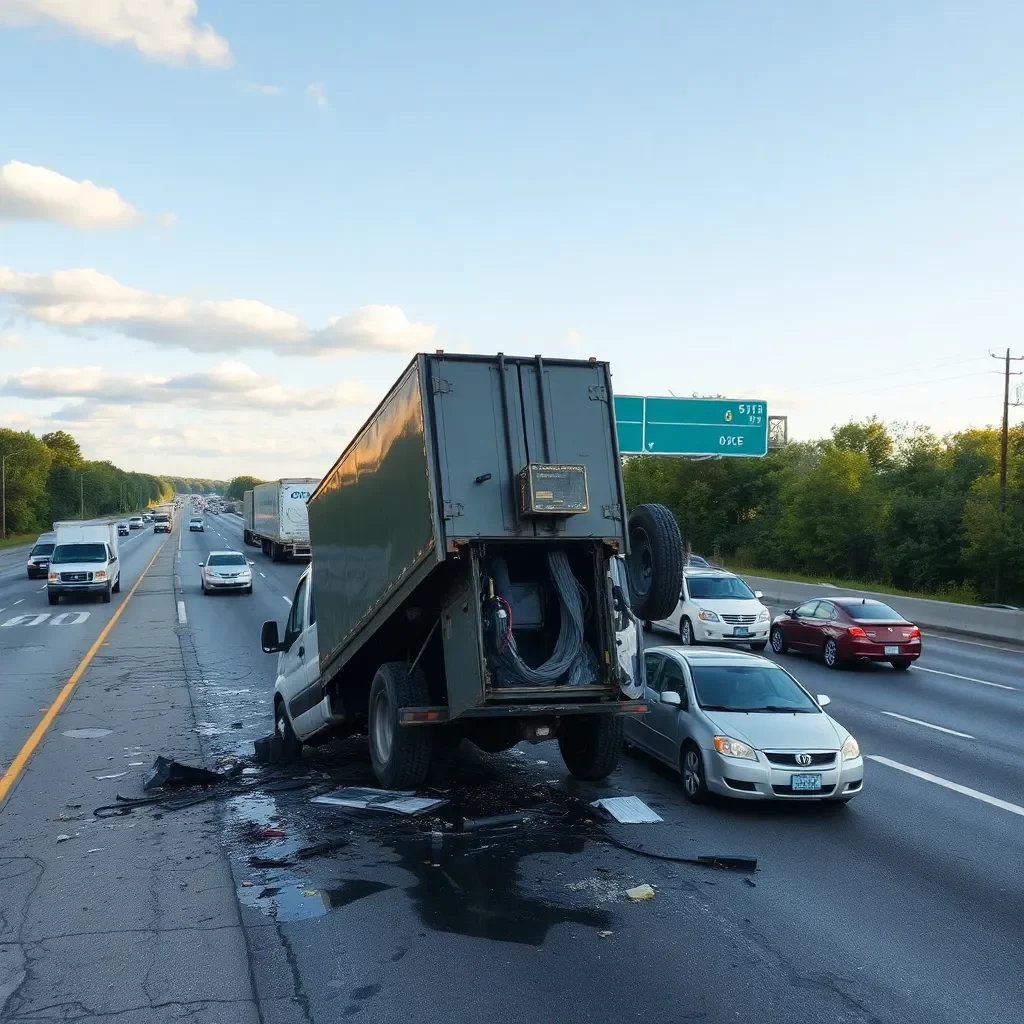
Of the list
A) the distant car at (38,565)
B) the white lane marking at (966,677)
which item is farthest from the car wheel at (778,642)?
the distant car at (38,565)

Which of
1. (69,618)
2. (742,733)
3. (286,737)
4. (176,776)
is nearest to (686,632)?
(286,737)

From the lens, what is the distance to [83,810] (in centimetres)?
957

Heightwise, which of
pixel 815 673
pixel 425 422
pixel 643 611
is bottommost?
pixel 815 673

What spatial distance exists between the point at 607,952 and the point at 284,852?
3.08 metres

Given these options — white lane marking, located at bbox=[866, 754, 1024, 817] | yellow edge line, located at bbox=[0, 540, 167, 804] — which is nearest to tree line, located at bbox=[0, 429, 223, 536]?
yellow edge line, located at bbox=[0, 540, 167, 804]

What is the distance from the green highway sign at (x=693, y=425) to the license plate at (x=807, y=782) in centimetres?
2242

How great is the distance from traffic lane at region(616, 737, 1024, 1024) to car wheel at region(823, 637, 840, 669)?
10.3 m

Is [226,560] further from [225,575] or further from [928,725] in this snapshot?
[928,725]

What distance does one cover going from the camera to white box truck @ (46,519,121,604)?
32938 mm

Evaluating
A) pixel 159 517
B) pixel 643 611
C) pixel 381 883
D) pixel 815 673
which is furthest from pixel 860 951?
pixel 159 517

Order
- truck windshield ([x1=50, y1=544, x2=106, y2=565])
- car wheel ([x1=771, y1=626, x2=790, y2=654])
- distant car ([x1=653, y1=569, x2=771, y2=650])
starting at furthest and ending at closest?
truck windshield ([x1=50, y1=544, x2=106, y2=565]) → car wheel ([x1=771, y1=626, x2=790, y2=654]) → distant car ([x1=653, y1=569, x2=771, y2=650])

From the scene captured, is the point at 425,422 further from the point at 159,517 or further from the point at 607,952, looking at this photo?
the point at 159,517

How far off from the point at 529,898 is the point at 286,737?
A: 569cm

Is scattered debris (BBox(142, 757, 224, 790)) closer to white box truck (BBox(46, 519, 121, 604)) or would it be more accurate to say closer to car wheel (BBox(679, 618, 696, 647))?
car wheel (BBox(679, 618, 696, 647))
